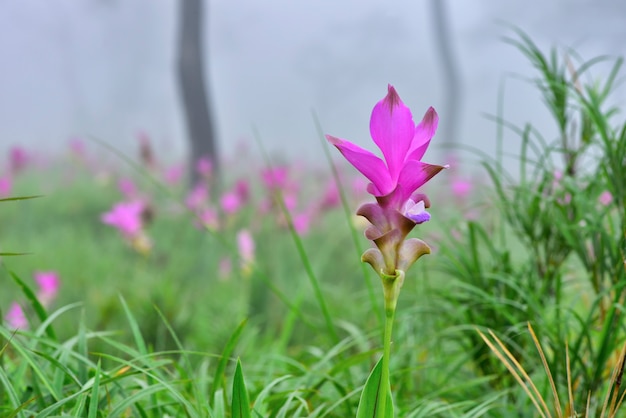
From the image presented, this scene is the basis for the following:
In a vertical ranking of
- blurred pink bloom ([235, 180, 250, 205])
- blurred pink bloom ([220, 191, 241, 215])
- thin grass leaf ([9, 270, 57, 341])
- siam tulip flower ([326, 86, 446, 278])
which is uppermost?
siam tulip flower ([326, 86, 446, 278])

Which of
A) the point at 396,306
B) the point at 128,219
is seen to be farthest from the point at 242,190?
the point at 396,306

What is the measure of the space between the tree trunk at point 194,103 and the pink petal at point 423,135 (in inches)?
150

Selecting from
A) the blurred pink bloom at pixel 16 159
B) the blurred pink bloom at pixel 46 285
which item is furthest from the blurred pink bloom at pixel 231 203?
A: the blurred pink bloom at pixel 16 159

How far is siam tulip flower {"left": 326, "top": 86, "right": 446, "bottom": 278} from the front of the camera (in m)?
0.40

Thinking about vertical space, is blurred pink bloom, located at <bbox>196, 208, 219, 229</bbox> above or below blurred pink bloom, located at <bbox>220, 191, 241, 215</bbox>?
below

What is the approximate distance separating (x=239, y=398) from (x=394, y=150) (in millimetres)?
186

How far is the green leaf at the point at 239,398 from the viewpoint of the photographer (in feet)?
1.48

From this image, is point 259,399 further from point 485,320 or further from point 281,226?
point 281,226

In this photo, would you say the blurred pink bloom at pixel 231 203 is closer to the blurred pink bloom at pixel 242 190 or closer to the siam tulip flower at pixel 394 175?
the blurred pink bloom at pixel 242 190

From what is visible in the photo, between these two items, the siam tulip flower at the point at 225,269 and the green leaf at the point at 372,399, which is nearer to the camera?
the green leaf at the point at 372,399

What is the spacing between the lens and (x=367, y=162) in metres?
0.40

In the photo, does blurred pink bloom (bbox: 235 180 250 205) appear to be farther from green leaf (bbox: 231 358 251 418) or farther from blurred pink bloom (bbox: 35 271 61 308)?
green leaf (bbox: 231 358 251 418)

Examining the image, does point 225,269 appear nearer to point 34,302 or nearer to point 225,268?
point 225,268

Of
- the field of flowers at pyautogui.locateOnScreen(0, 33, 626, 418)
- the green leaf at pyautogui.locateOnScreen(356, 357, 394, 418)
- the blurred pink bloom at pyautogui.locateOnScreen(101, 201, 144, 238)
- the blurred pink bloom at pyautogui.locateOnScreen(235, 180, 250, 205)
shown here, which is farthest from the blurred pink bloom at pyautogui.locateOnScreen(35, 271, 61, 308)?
the green leaf at pyautogui.locateOnScreen(356, 357, 394, 418)
